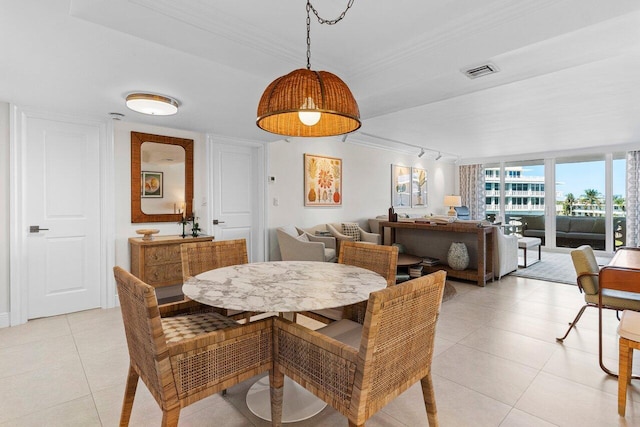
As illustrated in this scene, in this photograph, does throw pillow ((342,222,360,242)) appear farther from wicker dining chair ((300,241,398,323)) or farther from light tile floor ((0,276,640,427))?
wicker dining chair ((300,241,398,323))

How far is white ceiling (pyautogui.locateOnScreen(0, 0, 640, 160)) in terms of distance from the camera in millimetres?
1826

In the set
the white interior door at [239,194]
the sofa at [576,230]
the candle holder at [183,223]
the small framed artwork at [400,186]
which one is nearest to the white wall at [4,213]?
the candle holder at [183,223]

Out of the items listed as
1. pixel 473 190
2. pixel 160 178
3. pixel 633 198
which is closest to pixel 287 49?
pixel 160 178

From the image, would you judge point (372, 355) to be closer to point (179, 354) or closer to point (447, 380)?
point (179, 354)

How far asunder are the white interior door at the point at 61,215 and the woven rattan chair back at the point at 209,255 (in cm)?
195

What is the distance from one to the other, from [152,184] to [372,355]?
365 cm

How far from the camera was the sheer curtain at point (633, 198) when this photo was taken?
655 cm

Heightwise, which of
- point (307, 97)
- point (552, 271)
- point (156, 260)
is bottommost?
point (552, 271)

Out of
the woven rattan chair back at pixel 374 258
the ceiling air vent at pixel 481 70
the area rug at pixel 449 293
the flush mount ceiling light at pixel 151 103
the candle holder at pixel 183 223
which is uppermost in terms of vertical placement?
the ceiling air vent at pixel 481 70

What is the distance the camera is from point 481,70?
7.82 ft

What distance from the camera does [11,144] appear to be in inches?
121

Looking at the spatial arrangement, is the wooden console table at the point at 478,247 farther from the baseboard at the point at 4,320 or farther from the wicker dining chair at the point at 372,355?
the baseboard at the point at 4,320

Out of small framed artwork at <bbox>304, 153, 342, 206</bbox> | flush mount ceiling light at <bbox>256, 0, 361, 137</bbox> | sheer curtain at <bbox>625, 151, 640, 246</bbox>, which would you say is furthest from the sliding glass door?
flush mount ceiling light at <bbox>256, 0, 361, 137</bbox>

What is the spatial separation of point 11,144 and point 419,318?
12.9ft
